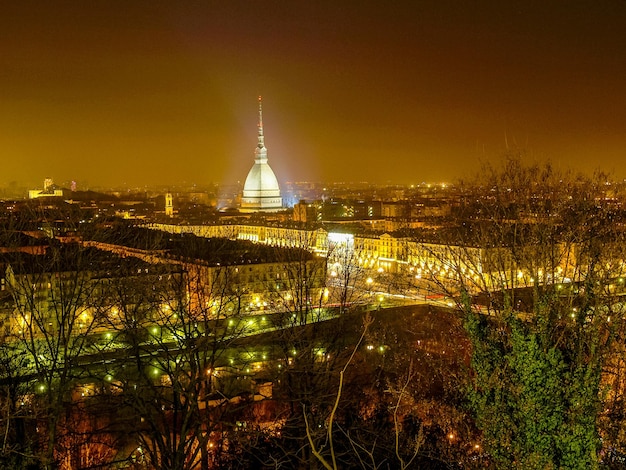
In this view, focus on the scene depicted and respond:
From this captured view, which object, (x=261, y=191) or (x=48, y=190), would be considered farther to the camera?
(x=48, y=190)

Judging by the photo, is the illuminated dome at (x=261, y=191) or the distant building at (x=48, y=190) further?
the distant building at (x=48, y=190)

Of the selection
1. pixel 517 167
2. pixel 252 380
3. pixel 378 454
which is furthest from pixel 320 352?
pixel 517 167

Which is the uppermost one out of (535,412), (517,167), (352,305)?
(517,167)

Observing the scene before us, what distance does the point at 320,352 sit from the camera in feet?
42.7

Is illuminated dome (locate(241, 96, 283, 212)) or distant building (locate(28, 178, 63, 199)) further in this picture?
distant building (locate(28, 178, 63, 199))

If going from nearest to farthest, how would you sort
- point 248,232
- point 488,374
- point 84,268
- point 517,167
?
point 488,374, point 517,167, point 84,268, point 248,232

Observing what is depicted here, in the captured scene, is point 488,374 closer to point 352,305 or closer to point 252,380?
point 252,380

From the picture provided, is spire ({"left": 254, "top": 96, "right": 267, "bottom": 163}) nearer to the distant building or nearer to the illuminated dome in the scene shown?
the illuminated dome

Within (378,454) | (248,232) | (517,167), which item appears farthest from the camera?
(248,232)

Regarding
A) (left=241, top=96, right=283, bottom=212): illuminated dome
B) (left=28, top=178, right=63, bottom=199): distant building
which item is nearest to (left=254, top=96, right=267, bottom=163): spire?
(left=241, top=96, right=283, bottom=212): illuminated dome

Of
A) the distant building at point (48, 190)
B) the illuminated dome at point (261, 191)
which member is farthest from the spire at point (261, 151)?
the distant building at point (48, 190)

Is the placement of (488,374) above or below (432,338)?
above

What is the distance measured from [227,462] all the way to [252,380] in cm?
339

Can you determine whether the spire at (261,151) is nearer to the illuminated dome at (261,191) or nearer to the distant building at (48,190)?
the illuminated dome at (261,191)
